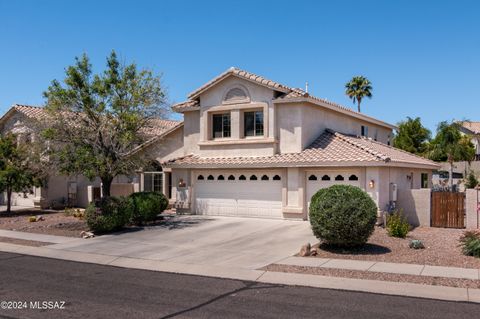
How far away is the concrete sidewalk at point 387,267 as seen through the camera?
11617mm

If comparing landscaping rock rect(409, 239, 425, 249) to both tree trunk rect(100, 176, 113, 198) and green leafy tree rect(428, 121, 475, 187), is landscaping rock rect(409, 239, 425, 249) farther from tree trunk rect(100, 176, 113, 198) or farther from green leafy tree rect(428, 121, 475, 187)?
green leafy tree rect(428, 121, 475, 187)

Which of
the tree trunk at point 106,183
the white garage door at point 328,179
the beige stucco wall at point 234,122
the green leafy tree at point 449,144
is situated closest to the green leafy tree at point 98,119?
the tree trunk at point 106,183

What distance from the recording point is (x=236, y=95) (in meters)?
23.4

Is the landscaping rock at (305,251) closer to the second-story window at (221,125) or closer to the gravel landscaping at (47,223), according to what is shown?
the gravel landscaping at (47,223)

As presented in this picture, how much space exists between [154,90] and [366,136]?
1474cm

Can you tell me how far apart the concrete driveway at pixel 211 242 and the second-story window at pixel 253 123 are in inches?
164

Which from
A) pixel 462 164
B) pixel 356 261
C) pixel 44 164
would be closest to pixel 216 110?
pixel 44 164

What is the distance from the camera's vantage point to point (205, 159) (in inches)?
Result: 945

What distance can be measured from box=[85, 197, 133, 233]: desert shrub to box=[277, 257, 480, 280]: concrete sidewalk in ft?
27.7

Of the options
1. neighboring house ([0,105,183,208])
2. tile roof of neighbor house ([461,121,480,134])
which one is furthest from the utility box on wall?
tile roof of neighbor house ([461,121,480,134])

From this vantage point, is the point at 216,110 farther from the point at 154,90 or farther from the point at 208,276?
the point at 208,276

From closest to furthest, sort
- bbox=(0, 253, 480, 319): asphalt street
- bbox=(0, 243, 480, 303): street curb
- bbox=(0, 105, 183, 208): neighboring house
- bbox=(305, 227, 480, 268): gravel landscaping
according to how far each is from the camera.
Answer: bbox=(0, 253, 480, 319): asphalt street
bbox=(0, 243, 480, 303): street curb
bbox=(305, 227, 480, 268): gravel landscaping
bbox=(0, 105, 183, 208): neighboring house

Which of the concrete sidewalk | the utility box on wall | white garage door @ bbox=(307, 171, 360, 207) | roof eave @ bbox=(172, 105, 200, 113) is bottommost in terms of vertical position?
the concrete sidewalk

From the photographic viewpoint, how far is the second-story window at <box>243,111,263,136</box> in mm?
23188
